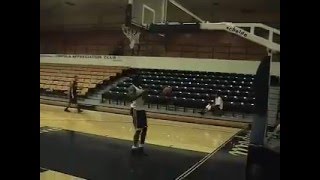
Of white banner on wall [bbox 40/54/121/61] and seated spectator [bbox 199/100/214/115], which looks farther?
white banner on wall [bbox 40/54/121/61]

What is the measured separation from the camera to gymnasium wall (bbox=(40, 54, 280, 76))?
1625 mm

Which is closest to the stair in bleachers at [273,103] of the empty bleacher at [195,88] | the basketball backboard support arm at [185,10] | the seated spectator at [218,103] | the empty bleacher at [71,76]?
the empty bleacher at [195,88]

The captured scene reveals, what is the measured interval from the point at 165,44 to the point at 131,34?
0.63ft

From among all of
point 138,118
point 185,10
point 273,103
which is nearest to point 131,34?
point 185,10

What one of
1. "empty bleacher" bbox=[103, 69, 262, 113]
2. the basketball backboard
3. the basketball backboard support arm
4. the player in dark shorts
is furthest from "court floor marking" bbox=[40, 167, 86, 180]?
the basketball backboard support arm

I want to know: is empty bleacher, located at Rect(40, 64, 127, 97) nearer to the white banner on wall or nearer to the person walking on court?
the white banner on wall

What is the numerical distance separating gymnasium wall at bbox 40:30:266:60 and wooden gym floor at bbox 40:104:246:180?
0.33 meters

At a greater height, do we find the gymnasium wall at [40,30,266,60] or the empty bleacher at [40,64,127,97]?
the gymnasium wall at [40,30,266,60]

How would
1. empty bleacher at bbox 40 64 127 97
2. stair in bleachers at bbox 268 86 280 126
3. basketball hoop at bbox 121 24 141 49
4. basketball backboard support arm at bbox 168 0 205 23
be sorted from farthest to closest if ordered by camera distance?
empty bleacher at bbox 40 64 127 97 < basketball hoop at bbox 121 24 141 49 < basketball backboard support arm at bbox 168 0 205 23 < stair in bleachers at bbox 268 86 280 126

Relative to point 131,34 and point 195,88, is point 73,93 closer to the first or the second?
point 131,34

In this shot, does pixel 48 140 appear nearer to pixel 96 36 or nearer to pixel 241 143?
pixel 96 36
